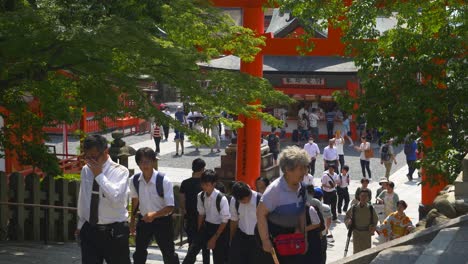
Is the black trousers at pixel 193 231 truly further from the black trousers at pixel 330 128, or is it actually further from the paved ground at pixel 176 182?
the black trousers at pixel 330 128

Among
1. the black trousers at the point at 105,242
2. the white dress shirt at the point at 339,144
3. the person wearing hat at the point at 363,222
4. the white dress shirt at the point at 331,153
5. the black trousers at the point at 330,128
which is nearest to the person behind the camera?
the black trousers at the point at 105,242

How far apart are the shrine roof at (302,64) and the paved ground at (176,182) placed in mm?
3124

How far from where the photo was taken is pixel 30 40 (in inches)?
342

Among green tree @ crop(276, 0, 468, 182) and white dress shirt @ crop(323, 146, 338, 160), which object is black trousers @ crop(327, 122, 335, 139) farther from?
green tree @ crop(276, 0, 468, 182)

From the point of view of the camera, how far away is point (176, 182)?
22562 mm

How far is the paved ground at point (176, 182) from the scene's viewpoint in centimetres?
1035

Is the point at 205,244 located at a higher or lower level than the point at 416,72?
lower

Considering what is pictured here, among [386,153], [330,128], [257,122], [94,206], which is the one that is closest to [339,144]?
[386,153]

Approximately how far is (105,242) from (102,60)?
312 cm

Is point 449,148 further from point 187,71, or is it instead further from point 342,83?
point 342,83

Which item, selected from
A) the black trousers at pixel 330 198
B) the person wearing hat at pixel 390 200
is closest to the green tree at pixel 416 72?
the person wearing hat at pixel 390 200

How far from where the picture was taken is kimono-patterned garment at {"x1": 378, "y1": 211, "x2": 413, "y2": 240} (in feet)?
38.2

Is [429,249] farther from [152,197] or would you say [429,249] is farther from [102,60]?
[102,60]

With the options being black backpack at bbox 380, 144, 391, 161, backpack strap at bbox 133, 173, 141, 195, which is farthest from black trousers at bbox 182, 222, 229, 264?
black backpack at bbox 380, 144, 391, 161
